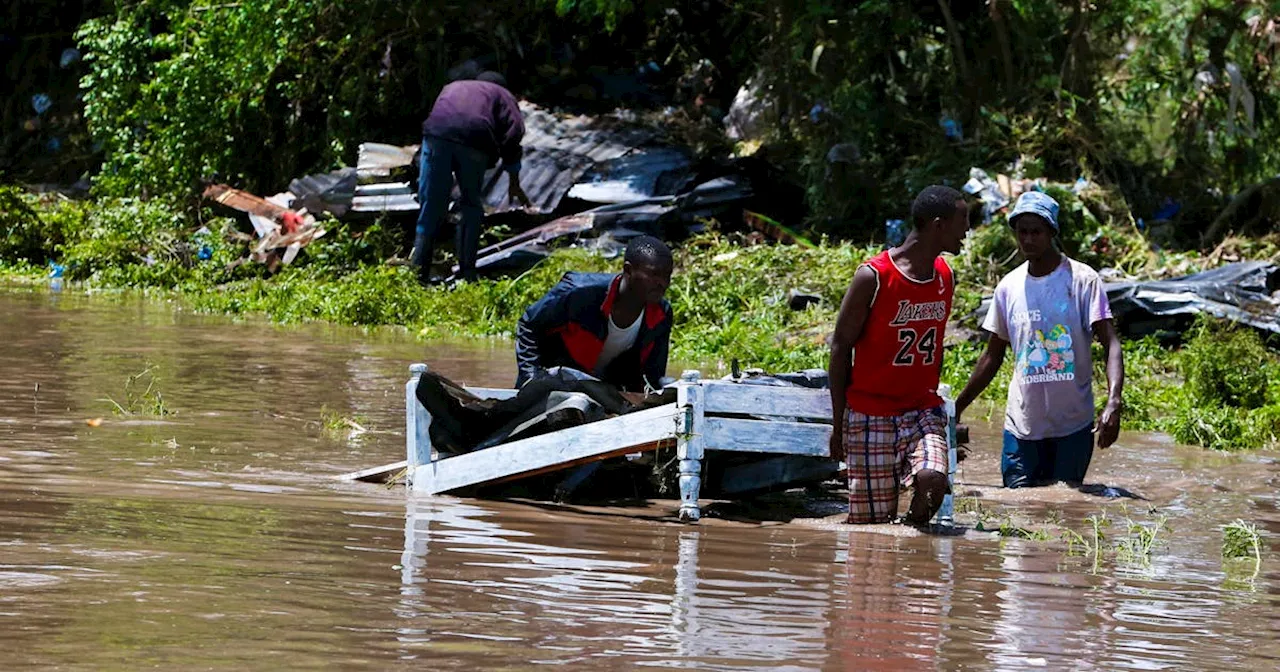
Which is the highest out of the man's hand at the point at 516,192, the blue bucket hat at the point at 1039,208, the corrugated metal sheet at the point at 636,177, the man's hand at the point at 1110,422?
the corrugated metal sheet at the point at 636,177

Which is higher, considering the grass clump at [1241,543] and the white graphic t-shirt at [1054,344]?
the white graphic t-shirt at [1054,344]

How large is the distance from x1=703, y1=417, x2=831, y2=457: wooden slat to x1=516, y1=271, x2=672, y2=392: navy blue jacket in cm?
80

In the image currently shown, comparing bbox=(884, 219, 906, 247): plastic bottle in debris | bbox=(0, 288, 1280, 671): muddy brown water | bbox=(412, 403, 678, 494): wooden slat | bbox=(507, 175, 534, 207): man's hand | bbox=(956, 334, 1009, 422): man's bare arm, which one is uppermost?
bbox=(507, 175, 534, 207): man's hand

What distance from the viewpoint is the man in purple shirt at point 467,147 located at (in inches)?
607

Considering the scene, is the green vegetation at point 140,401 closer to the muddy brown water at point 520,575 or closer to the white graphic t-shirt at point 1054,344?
the muddy brown water at point 520,575

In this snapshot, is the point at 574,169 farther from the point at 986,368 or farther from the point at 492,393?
the point at 986,368

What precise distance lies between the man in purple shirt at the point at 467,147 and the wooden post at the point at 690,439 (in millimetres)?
9220

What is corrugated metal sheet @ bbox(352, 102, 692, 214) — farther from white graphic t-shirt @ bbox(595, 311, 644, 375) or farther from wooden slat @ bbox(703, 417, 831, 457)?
wooden slat @ bbox(703, 417, 831, 457)

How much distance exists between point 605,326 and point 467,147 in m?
8.47

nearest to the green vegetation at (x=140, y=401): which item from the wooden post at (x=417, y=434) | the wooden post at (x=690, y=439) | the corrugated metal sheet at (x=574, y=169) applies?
the wooden post at (x=417, y=434)

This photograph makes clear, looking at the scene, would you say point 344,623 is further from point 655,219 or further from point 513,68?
point 513,68

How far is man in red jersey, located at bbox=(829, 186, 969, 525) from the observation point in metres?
6.28

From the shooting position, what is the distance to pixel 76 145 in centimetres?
2455

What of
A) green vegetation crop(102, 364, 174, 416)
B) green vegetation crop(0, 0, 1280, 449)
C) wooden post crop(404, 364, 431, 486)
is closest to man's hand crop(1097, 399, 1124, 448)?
wooden post crop(404, 364, 431, 486)
